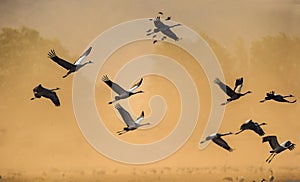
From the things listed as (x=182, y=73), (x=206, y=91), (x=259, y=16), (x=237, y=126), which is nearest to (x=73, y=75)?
(x=182, y=73)

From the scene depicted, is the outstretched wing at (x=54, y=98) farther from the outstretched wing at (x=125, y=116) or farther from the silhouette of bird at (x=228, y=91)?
the silhouette of bird at (x=228, y=91)

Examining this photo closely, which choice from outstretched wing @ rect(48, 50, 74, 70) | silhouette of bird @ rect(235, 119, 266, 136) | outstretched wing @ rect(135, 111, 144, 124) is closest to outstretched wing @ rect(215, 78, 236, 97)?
silhouette of bird @ rect(235, 119, 266, 136)

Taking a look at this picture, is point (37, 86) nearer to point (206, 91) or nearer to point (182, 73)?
point (182, 73)

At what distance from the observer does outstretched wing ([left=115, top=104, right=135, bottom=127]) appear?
5.79ft

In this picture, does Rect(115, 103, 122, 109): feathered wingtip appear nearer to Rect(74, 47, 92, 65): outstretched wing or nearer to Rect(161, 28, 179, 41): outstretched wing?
Rect(74, 47, 92, 65): outstretched wing

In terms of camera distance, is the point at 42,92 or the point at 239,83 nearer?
the point at 42,92

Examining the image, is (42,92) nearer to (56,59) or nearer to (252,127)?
(56,59)

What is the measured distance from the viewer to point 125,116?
1766mm

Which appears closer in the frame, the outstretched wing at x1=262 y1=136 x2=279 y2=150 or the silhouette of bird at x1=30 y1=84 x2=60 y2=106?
the silhouette of bird at x1=30 y1=84 x2=60 y2=106

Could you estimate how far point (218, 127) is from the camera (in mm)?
1813

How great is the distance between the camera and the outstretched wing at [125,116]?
1765 millimetres

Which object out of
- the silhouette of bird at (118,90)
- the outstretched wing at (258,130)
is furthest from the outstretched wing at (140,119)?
the outstretched wing at (258,130)

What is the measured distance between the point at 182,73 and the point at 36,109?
68 cm

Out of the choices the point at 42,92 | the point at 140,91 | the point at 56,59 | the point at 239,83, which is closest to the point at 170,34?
Answer: the point at 140,91
